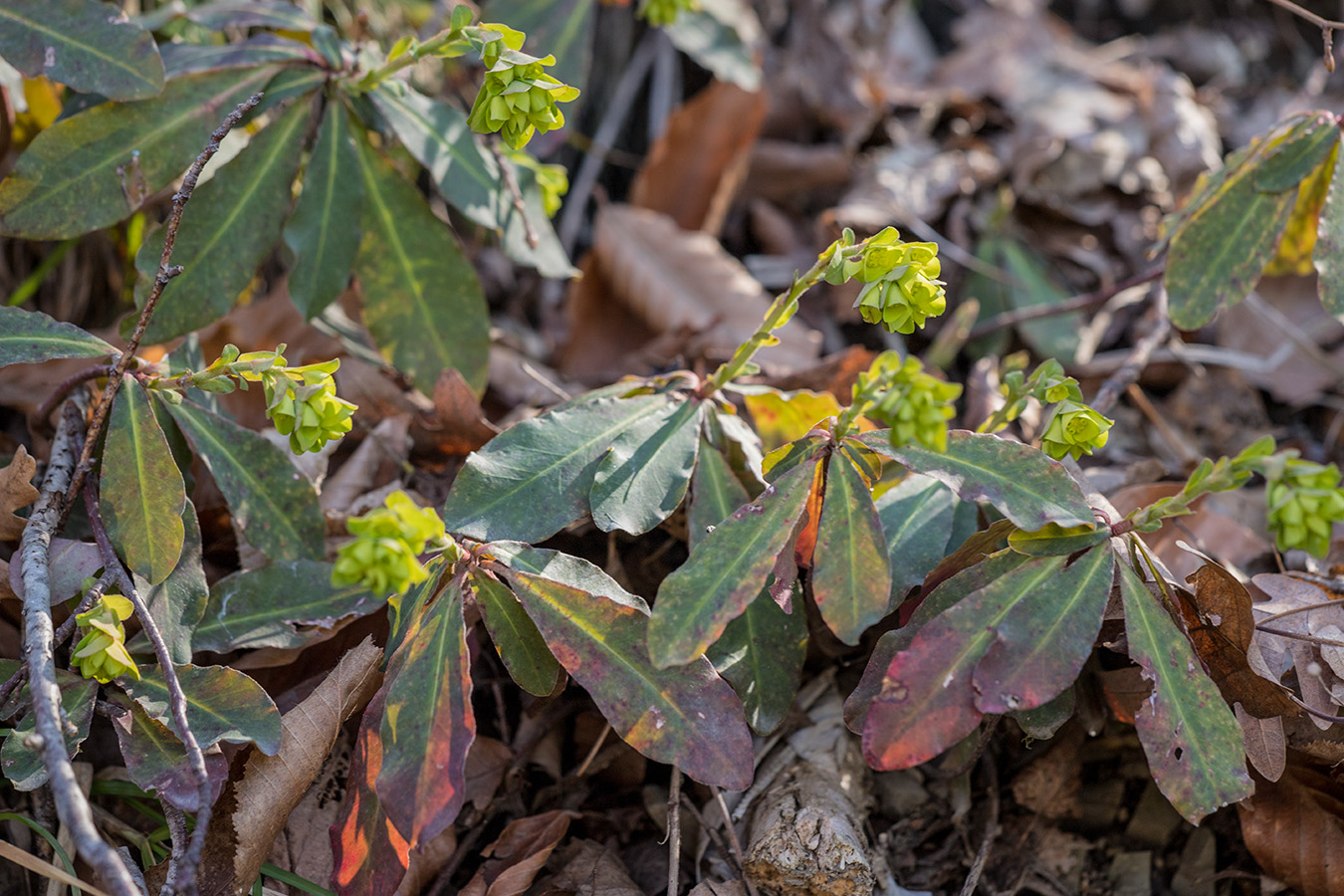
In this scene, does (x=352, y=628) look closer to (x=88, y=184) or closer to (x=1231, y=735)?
(x=88, y=184)

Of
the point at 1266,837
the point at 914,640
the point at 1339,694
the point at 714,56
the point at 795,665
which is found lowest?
the point at 1266,837

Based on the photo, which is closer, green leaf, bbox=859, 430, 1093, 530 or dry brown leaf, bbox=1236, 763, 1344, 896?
green leaf, bbox=859, 430, 1093, 530

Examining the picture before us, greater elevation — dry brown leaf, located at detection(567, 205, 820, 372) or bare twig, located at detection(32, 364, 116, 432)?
bare twig, located at detection(32, 364, 116, 432)

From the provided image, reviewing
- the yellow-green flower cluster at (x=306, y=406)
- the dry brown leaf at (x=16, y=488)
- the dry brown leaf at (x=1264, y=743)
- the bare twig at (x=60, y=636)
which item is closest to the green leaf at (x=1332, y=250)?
the dry brown leaf at (x=1264, y=743)

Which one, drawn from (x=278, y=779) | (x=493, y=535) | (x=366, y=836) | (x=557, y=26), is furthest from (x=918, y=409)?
(x=557, y=26)

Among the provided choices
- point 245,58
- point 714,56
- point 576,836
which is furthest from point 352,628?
point 714,56

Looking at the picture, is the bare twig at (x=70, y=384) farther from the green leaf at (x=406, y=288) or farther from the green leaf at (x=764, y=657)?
the green leaf at (x=764, y=657)

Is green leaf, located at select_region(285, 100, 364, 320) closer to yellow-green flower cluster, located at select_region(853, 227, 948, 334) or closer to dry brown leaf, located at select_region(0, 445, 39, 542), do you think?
dry brown leaf, located at select_region(0, 445, 39, 542)

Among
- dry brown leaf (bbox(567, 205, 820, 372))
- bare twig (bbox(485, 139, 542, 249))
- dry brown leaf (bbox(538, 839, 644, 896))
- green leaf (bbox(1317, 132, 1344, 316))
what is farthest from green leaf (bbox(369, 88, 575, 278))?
green leaf (bbox(1317, 132, 1344, 316))
